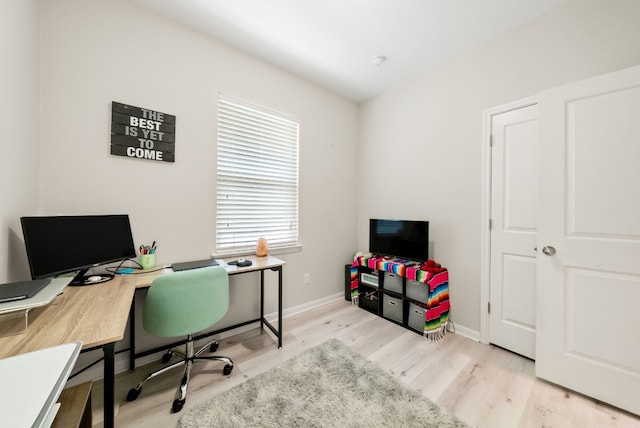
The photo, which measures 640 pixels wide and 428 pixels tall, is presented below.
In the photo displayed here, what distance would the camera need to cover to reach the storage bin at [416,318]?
2402mm

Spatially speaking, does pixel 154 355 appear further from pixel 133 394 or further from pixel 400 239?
pixel 400 239

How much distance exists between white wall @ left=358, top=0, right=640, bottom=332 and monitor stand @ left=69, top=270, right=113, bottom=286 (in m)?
2.84

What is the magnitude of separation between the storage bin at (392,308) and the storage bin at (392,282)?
0.09 metres

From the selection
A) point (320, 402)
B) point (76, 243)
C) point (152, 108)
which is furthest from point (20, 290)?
point (320, 402)

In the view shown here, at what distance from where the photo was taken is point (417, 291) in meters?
2.47

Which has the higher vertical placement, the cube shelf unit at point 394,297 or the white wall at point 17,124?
the white wall at point 17,124

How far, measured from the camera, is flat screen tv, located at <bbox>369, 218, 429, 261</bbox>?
2.52 metres

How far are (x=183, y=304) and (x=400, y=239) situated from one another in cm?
217

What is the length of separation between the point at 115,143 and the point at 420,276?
2903 millimetres

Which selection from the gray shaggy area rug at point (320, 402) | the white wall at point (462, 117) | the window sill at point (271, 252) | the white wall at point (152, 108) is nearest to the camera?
the gray shaggy area rug at point (320, 402)

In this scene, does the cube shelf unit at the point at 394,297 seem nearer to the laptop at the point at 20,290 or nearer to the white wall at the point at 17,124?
the laptop at the point at 20,290

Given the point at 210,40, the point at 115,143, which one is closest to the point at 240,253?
the point at 115,143

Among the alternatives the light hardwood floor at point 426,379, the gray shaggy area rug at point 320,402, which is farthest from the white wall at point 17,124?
the gray shaggy area rug at point 320,402

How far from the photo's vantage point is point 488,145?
226cm
